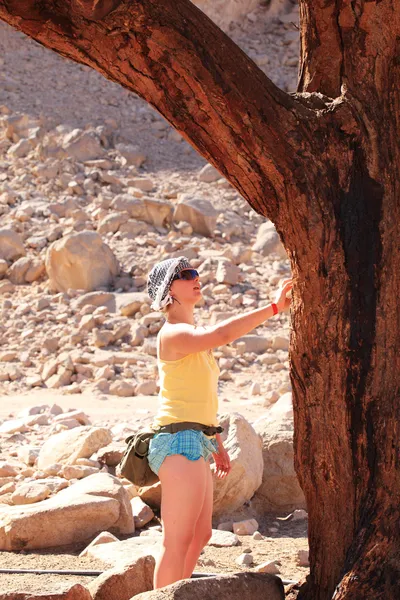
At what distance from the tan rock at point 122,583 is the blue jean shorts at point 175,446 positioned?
695 mm

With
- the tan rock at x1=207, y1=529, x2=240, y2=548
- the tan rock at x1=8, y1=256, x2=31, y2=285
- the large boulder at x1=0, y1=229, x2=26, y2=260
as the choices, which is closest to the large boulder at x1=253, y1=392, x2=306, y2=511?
the tan rock at x1=207, y1=529, x2=240, y2=548

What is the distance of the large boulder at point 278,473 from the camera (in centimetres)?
610

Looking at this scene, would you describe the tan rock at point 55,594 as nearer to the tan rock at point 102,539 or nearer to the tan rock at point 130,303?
the tan rock at point 102,539

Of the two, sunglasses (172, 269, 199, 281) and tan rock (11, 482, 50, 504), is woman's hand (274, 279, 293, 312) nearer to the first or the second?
sunglasses (172, 269, 199, 281)

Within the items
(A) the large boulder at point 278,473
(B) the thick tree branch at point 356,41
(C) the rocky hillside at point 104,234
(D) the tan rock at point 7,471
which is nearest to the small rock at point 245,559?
(A) the large boulder at point 278,473

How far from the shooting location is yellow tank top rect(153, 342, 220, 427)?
3.60m

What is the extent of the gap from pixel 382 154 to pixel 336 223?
Answer: 33 centimetres

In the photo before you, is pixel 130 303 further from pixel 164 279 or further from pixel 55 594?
pixel 55 594

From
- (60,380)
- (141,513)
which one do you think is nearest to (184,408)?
(141,513)

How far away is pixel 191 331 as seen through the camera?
3523 mm

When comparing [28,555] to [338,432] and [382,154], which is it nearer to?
[338,432]

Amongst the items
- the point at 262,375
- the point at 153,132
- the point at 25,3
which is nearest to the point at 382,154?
the point at 25,3

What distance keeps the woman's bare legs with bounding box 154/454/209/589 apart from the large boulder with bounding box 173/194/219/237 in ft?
32.7

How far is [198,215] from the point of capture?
13.4 m
